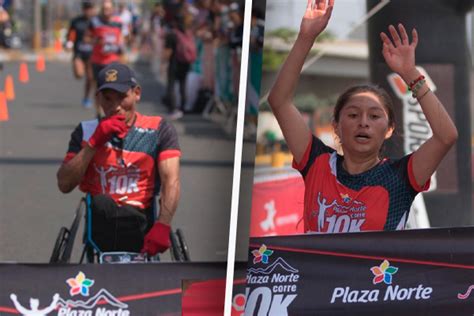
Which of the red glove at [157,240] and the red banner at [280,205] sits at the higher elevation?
the red glove at [157,240]

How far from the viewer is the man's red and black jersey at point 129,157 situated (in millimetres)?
4691

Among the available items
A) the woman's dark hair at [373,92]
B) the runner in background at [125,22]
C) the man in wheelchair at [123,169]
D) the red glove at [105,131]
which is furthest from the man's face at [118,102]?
the runner in background at [125,22]

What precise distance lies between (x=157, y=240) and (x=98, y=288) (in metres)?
0.40

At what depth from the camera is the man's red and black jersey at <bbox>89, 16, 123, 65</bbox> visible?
31.5ft

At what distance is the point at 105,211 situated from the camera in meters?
4.68

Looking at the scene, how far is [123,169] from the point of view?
185 inches

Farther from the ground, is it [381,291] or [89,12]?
[89,12]

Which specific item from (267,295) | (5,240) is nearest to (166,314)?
(267,295)

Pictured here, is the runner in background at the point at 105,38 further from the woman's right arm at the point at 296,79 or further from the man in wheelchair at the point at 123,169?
the woman's right arm at the point at 296,79

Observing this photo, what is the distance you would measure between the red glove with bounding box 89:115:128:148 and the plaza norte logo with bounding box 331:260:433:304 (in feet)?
3.62

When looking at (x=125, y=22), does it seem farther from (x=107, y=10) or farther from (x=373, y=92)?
(x=373, y=92)

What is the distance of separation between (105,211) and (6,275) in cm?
61

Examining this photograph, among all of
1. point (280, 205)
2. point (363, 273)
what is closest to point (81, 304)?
point (363, 273)

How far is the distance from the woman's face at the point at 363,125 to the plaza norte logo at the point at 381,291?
1.56ft
